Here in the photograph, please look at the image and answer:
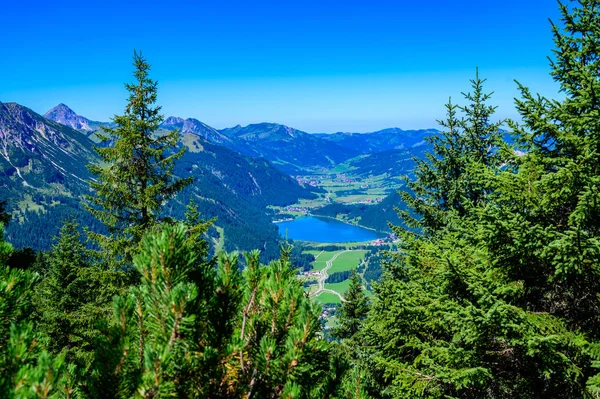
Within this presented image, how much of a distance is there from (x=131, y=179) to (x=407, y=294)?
10566mm

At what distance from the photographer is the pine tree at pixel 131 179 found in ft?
42.5

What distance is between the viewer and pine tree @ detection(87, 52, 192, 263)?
12.9m

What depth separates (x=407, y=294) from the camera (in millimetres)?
9523

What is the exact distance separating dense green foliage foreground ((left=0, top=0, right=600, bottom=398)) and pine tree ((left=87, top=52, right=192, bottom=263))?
60 millimetres

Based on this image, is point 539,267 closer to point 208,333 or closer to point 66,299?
point 208,333

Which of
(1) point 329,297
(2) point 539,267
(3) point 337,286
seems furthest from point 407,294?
(3) point 337,286

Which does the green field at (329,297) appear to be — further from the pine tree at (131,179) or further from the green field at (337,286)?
the pine tree at (131,179)

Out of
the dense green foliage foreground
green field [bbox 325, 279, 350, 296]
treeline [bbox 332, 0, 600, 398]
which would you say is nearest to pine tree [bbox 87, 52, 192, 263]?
the dense green foliage foreground

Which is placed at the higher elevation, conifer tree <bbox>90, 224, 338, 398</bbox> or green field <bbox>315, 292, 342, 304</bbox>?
conifer tree <bbox>90, 224, 338, 398</bbox>

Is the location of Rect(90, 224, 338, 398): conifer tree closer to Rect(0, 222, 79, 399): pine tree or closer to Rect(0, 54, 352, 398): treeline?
Rect(0, 54, 352, 398): treeline

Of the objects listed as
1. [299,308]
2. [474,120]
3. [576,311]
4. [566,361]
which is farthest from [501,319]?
[474,120]

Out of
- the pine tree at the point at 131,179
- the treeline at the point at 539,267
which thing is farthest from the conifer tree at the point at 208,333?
the pine tree at the point at 131,179

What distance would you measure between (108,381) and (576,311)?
7660 mm

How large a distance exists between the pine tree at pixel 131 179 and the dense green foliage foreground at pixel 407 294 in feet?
0.20
